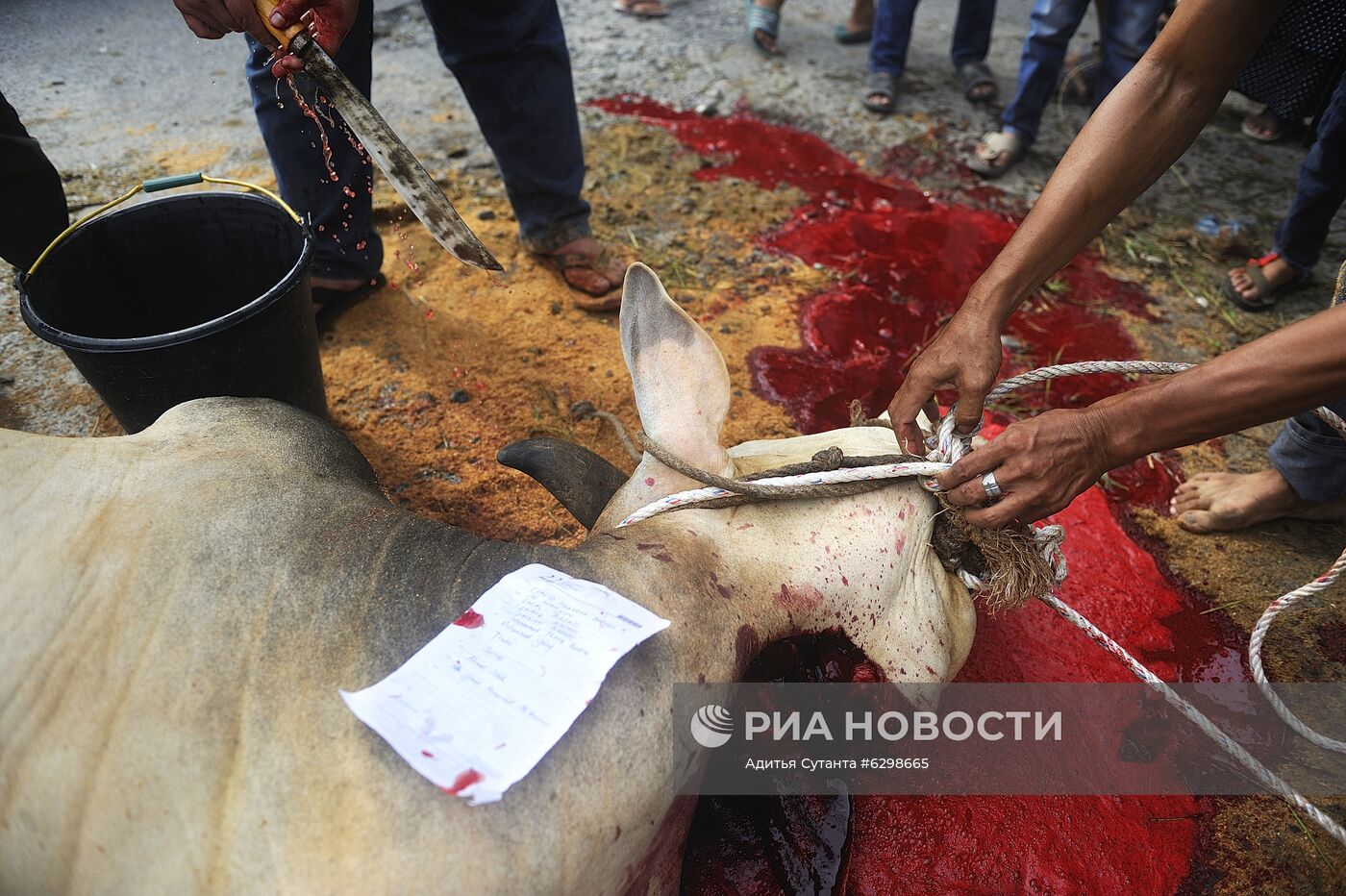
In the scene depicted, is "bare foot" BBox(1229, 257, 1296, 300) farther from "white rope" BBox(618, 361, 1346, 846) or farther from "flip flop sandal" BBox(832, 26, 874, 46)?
"flip flop sandal" BBox(832, 26, 874, 46)

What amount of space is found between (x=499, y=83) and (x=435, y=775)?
2641 millimetres

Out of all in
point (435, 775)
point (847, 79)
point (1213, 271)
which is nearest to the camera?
point (435, 775)

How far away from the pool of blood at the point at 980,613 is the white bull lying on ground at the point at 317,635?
27cm

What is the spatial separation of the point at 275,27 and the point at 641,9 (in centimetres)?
488

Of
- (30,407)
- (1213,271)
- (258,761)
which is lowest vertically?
(1213,271)

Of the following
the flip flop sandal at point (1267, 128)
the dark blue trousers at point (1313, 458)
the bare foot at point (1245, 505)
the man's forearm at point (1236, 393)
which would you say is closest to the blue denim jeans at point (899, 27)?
the flip flop sandal at point (1267, 128)

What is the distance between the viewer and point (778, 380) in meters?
3.11

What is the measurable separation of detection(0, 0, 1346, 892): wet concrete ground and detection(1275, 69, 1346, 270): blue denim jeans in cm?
29

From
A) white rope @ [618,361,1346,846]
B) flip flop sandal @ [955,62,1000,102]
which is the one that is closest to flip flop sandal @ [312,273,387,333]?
white rope @ [618,361,1346,846]

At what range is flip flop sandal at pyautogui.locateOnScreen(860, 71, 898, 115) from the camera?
5023mm

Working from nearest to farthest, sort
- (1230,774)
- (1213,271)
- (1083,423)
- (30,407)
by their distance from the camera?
(1083,423), (1230,774), (30,407), (1213,271)

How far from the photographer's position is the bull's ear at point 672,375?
69.9 inches

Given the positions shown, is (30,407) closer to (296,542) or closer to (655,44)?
(296,542)

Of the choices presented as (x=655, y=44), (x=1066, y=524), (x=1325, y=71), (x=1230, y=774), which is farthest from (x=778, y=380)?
(x=655, y=44)
